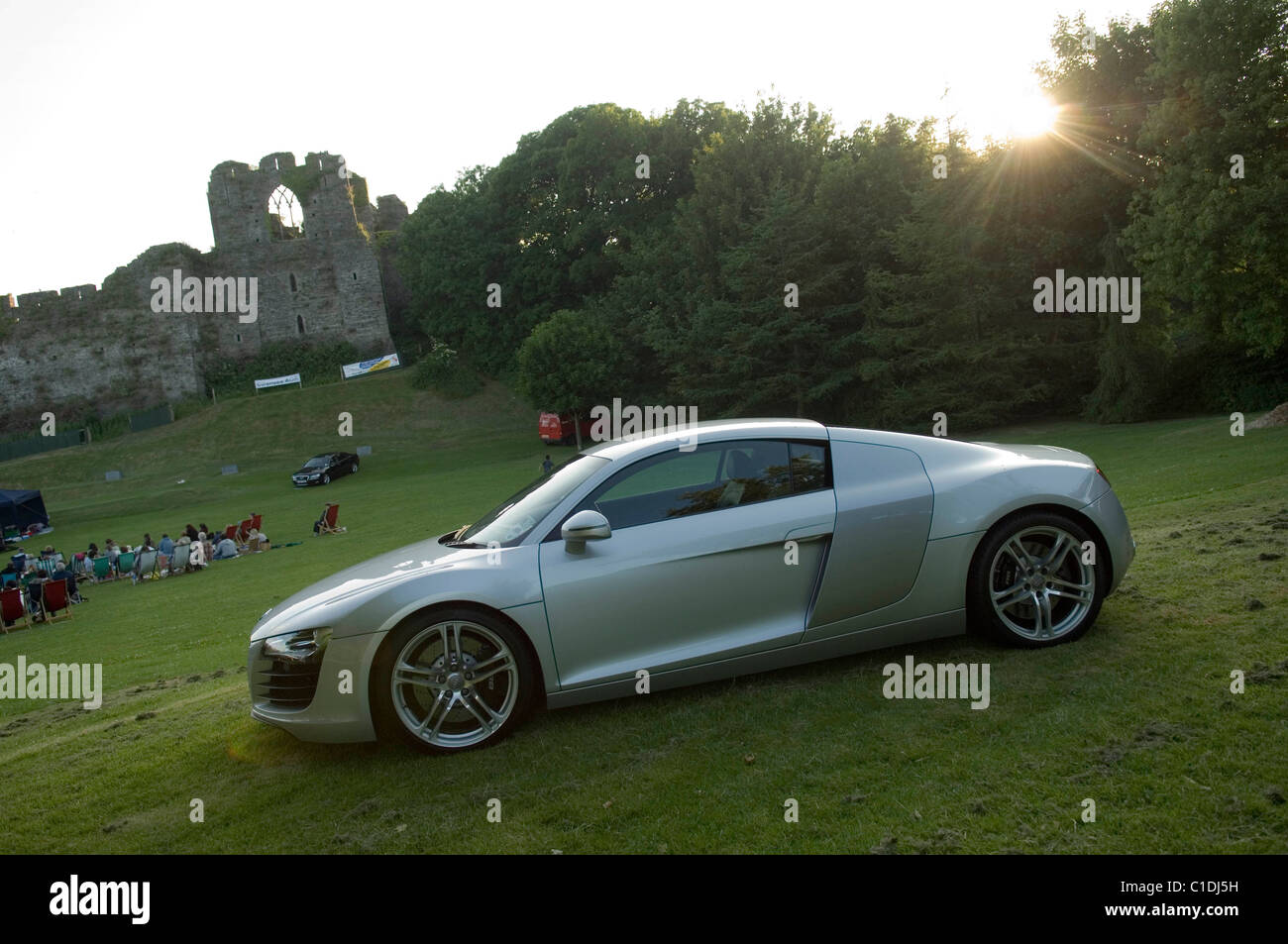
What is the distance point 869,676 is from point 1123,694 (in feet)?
4.36

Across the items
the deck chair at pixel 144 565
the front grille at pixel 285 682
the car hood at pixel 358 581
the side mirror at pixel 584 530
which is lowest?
the deck chair at pixel 144 565

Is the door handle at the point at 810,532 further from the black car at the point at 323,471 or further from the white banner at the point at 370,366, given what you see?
the white banner at the point at 370,366

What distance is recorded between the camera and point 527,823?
404cm

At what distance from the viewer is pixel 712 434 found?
5625 millimetres

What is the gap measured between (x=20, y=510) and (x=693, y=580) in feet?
123

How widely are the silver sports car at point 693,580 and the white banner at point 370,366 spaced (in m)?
59.7

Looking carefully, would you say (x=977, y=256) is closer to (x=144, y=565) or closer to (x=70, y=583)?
(x=144, y=565)

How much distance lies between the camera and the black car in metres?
41.0

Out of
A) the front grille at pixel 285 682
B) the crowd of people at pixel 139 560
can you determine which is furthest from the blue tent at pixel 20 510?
the front grille at pixel 285 682

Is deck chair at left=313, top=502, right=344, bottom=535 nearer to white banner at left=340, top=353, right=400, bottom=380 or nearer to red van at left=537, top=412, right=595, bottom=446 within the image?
red van at left=537, top=412, right=595, bottom=446

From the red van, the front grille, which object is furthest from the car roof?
the red van

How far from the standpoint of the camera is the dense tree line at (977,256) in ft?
88.3
